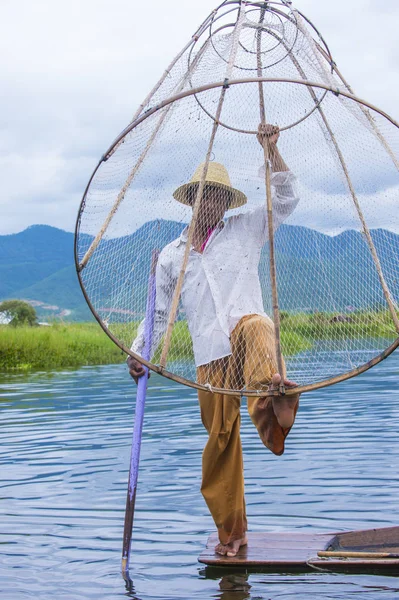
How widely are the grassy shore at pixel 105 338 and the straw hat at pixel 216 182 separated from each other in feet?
1.80

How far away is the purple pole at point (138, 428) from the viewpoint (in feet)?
12.2

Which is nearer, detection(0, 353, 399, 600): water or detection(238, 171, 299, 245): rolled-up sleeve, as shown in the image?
detection(0, 353, 399, 600): water

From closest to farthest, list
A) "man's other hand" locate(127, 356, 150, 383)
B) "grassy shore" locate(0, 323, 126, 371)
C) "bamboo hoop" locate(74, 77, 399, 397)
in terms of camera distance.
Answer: "bamboo hoop" locate(74, 77, 399, 397) → "man's other hand" locate(127, 356, 150, 383) → "grassy shore" locate(0, 323, 126, 371)

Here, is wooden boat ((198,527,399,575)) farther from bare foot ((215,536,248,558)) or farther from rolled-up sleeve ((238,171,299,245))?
A: rolled-up sleeve ((238,171,299,245))

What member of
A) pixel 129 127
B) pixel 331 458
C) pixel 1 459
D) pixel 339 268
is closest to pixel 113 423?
pixel 1 459

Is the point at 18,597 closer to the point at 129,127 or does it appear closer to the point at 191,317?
the point at 191,317

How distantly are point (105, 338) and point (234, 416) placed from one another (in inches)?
609

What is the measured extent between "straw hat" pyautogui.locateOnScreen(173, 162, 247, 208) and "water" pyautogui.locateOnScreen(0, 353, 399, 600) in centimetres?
154

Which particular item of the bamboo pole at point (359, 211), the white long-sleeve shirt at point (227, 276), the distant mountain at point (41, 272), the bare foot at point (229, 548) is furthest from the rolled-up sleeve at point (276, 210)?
the distant mountain at point (41, 272)

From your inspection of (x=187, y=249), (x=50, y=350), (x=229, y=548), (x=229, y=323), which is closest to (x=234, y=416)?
(x=229, y=323)

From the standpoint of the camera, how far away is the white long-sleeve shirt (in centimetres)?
363

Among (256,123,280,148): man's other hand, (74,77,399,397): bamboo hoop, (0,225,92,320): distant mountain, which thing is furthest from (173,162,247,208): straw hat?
(0,225,92,320): distant mountain

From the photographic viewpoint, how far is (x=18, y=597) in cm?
341

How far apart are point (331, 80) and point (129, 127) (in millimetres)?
834
